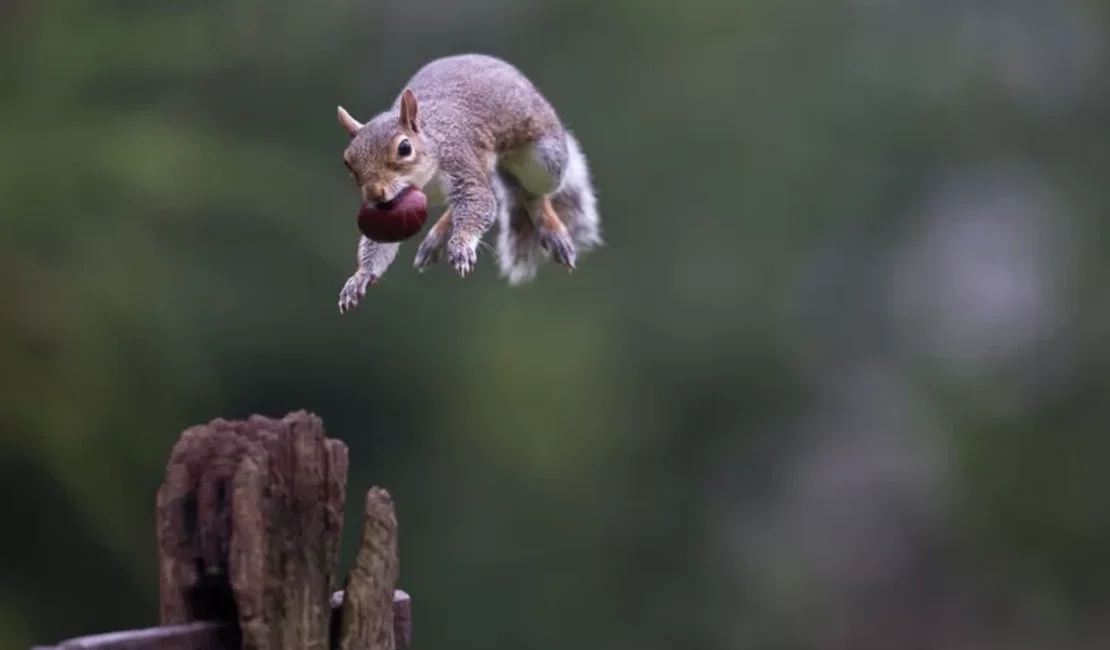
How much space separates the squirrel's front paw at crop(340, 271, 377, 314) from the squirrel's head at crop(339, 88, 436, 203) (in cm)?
10

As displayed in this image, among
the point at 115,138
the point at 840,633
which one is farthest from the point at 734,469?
the point at 115,138

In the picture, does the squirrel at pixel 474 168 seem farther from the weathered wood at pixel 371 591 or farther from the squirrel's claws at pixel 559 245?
the weathered wood at pixel 371 591

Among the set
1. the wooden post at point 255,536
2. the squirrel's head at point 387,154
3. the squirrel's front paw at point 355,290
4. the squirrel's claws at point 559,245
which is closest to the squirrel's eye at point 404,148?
the squirrel's head at point 387,154

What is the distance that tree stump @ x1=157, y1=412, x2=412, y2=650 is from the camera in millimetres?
1811

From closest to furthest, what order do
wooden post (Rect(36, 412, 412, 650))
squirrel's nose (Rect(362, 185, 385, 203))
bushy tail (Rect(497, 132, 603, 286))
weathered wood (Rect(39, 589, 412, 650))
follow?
squirrel's nose (Rect(362, 185, 385, 203)), weathered wood (Rect(39, 589, 412, 650)), wooden post (Rect(36, 412, 412, 650)), bushy tail (Rect(497, 132, 603, 286))

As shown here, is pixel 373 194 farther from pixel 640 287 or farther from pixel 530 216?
pixel 640 287

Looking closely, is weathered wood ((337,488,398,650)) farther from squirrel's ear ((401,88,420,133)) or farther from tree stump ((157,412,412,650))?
squirrel's ear ((401,88,420,133))

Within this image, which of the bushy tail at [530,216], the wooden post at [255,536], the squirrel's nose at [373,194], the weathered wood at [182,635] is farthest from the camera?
the bushy tail at [530,216]

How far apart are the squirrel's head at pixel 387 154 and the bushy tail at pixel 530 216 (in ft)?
1.29

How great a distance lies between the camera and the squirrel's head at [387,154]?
1.46m

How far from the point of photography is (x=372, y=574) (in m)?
1.91

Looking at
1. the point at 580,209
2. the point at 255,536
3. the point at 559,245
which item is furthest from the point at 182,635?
the point at 580,209

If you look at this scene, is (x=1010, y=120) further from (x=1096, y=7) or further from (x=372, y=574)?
(x=372, y=574)

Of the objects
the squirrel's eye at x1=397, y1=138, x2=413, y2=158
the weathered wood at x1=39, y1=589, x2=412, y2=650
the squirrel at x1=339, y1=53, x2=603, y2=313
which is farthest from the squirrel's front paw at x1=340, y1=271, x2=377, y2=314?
the weathered wood at x1=39, y1=589, x2=412, y2=650
